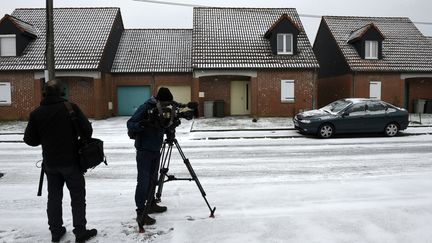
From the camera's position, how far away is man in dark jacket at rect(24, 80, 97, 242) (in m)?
4.30

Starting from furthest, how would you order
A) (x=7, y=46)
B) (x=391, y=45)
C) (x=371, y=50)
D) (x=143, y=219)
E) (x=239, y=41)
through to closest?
(x=391, y=45), (x=371, y=50), (x=239, y=41), (x=7, y=46), (x=143, y=219)

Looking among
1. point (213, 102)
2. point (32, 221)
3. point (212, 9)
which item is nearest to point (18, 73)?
point (213, 102)

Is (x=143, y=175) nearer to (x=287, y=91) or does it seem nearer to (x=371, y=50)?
(x=287, y=91)

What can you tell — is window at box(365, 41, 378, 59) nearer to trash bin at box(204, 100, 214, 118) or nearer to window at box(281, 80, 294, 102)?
window at box(281, 80, 294, 102)

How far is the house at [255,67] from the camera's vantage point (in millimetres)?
23078

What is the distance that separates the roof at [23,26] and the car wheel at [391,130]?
837 inches

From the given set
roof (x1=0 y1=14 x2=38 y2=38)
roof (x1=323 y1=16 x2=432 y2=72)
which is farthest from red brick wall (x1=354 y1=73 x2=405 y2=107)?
roof (x1=0 y1=14 x2=38 y2=38)

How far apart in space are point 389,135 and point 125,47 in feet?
62.7

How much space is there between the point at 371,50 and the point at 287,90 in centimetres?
682

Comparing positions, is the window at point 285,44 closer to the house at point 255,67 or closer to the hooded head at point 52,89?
the house at point 255,67

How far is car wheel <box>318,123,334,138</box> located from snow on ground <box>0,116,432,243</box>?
3.30m

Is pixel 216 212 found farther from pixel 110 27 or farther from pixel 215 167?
pixel 110 27

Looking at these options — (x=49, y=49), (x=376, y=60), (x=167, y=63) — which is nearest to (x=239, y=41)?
(x=167, y=63)

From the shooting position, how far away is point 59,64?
22641 mm
